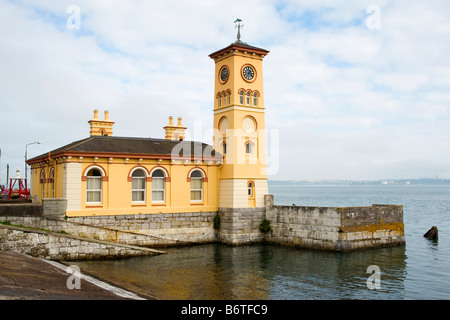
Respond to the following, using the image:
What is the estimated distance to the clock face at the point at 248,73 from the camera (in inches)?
1232

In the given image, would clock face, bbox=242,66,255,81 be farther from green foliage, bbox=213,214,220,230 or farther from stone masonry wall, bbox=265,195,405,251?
green foliage, bbox=213,214,220,230

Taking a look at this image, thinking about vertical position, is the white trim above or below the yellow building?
above

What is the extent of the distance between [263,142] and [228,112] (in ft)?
11.6

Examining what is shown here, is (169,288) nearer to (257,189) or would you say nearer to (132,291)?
(132,291)

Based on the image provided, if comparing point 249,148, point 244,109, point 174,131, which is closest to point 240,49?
point 244,109

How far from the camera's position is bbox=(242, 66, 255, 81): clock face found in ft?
103

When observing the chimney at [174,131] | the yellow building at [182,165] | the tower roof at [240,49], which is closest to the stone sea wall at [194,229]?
the yellow building at [182,165]

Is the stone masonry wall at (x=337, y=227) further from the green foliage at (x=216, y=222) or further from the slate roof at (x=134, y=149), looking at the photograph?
the slate roof at (x=134, y=149)

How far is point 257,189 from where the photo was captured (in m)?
31.0

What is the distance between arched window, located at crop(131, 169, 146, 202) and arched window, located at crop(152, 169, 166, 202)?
29.5 inches

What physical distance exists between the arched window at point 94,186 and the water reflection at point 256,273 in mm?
4936
